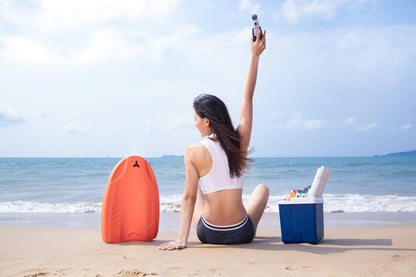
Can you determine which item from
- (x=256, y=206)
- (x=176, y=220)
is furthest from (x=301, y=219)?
(x=176, y=220)

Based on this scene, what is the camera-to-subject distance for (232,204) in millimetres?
3059

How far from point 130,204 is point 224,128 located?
1.21 meters

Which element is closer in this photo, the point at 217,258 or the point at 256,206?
the point at 217,258

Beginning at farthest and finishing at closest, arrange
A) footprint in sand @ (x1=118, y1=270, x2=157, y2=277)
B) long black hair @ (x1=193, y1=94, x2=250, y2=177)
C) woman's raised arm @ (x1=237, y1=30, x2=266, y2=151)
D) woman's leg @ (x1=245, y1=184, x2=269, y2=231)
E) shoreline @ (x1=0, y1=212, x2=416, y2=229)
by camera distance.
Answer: shoreline @ (x1=0, y1=212, x2=416, y2=229), woman's leg @ (x1=245, y1=184, x2=269, y2=231), woman's raised arm @ (x1=237, y1=30, x2=266, y2=151), long black hair @ (x1=193, y1=94, x2=250, y2=177), footprint in sand @ (x1=118, y1=270, x2=157, y2=277)

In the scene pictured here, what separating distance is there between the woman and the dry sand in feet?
0.53

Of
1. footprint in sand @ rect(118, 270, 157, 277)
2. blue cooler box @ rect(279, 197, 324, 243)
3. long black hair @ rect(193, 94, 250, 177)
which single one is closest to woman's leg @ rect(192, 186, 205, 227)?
long black hair @ rect(193, 94, 250, 177)

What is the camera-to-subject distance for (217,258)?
2754 millimetres

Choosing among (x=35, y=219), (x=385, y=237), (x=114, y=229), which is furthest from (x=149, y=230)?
(x=35, y=219)

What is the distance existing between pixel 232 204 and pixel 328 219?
320cm

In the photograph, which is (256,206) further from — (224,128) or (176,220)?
(176,220)

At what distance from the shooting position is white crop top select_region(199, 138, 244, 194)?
298 cm

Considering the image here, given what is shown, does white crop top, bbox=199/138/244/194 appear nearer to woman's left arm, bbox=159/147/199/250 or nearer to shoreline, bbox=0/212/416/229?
woman's left arm, bbox=159/147/199/250

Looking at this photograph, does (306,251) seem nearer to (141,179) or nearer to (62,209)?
(141,179)

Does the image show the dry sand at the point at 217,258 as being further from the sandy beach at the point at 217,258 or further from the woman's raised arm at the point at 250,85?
the woman's raised arm at the point at 250,85
